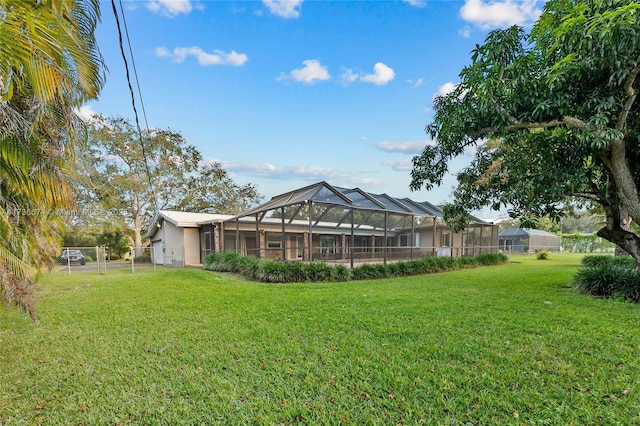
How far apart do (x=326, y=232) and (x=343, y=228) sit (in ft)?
3.23

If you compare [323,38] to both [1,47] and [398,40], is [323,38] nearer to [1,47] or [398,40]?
[398,40]

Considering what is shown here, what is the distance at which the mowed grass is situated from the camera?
2596 millimetres

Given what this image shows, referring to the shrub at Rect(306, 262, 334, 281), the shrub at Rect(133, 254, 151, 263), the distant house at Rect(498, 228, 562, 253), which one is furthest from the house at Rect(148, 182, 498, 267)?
the distant house at Rect(498, 228, 562, 253)

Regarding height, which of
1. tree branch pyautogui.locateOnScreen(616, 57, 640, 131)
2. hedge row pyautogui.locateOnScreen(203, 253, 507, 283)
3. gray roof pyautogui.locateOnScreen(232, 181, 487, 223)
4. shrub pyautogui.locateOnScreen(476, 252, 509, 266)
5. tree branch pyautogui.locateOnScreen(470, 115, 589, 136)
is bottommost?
shrub pyautogui.locateOnScreen(476, 252, 509, 266)

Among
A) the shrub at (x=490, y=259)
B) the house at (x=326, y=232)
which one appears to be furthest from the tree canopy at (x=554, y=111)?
the shrub at (x=490, y=259)

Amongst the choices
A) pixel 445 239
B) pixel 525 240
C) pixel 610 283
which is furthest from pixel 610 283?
pixel 525 240

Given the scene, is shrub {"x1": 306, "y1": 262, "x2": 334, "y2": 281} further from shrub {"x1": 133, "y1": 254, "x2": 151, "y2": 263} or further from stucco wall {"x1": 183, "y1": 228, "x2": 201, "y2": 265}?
shrub {"x1": 133, "y1": 254, "x2": 151, "y2": 263}

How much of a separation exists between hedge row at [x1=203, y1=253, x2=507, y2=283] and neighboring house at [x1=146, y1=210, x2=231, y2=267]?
3684 millimetres

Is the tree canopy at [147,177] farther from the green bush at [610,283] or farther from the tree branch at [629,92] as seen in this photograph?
the green bush at [610,283]

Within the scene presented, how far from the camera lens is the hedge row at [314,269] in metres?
10.2

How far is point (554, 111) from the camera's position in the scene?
5250mm

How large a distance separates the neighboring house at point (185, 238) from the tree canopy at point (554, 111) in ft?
45.9

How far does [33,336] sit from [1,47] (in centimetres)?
442

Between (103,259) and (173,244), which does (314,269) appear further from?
(103,259)
